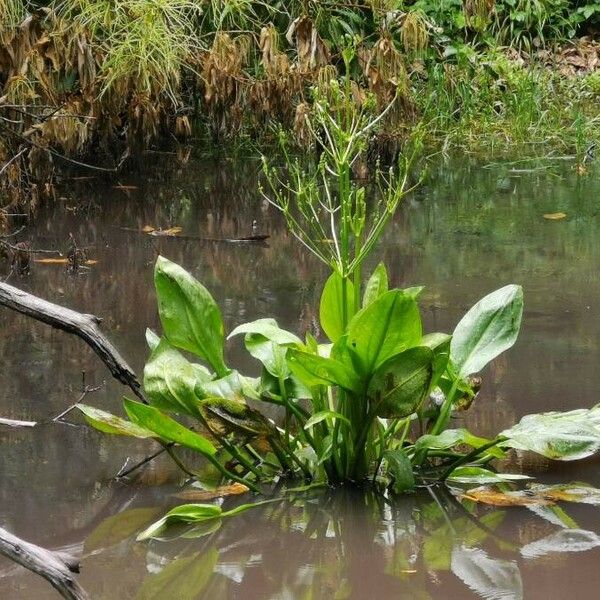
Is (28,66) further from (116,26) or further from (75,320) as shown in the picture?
(75,320)

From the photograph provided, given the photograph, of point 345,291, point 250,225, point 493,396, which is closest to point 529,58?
point 250,225

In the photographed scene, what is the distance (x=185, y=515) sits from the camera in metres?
2.97

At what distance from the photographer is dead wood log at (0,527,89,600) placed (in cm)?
205

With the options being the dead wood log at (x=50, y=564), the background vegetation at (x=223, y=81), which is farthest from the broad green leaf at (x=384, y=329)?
the background vegetation at (x=223, y=81)

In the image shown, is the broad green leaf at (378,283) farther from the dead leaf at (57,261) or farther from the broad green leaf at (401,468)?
the dead leaf at (57,261)

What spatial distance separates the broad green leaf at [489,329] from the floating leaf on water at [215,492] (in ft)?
2.24

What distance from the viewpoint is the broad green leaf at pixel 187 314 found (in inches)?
130

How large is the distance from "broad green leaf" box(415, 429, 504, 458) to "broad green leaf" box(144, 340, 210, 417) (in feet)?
1.98

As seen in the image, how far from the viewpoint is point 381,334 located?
9.66ft

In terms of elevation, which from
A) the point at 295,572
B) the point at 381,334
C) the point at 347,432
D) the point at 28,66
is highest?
the point at 28,66

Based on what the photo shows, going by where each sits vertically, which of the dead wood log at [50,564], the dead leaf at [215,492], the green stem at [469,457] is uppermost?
the dead wood log at [50,564]

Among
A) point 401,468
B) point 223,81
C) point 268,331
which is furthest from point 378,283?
point 223,81

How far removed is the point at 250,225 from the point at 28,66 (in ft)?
5.37

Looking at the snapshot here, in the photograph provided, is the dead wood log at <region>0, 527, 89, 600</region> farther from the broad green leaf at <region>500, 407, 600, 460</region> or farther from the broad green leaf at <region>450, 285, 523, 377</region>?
the broad green leaf at <region>450, 285, 523, 377</region>
